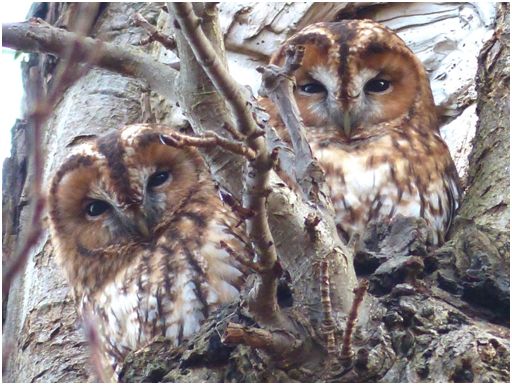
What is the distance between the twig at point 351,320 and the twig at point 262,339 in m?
0.13

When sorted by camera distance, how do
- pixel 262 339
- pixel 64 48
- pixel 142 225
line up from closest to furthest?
pixel 262 339
pixel 64 48
pixel 142 225

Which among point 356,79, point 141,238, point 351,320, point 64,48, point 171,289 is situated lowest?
point 351,320

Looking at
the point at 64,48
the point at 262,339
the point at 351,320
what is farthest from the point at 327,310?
the point at 64,48

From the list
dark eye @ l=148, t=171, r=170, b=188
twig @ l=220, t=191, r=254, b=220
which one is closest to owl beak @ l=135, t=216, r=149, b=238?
dark eye @ l=148, t=171, r=170, b=188

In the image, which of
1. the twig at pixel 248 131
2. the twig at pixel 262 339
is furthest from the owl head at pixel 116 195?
the twig at pixel 248 131

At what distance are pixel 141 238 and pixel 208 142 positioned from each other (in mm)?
1313

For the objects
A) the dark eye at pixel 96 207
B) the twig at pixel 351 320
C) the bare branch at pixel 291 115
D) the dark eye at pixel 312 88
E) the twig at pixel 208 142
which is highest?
the dark eye at pixel 312 88

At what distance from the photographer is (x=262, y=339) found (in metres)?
2.03

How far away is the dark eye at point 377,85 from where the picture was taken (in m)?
3.18

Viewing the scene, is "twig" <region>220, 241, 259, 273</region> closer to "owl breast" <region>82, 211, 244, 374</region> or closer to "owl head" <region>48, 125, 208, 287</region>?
"owl breast" <region>82, 211, 244, 374</region>

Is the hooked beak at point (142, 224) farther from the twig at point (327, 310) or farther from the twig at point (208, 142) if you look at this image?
the twig at point (208, 142)

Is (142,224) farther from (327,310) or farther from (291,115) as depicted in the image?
(327,310)

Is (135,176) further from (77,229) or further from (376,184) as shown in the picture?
(376,184)

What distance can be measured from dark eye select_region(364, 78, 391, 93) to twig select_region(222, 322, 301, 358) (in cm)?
130
